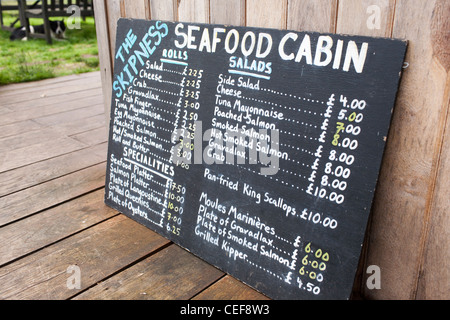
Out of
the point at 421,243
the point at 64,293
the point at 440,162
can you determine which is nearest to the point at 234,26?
the point at 440,162

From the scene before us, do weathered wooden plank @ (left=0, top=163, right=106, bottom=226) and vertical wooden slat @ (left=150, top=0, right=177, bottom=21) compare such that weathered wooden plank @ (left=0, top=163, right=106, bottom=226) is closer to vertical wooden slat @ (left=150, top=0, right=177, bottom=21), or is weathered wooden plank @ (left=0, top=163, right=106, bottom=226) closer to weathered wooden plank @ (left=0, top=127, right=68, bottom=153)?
weathered wooden plank @ (left=0, top=127, right=68, bottom=153)

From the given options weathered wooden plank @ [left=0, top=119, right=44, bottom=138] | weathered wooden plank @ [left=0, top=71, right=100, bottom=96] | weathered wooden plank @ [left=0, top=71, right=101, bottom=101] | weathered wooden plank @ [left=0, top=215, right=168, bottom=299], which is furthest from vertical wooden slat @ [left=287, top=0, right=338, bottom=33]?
weathered wooden plank @ [left=0, top=71, right=100, bottom=96]

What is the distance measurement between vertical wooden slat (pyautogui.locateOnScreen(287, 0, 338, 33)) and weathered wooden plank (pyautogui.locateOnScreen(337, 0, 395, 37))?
27 millimetres

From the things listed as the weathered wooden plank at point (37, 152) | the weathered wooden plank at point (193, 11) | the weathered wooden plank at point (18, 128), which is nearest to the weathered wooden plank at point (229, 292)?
the weathered wooden plank at point (193, 11)

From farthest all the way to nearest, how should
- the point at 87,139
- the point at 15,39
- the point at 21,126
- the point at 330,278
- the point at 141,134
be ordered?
the point at 15,39 → the point at 21,126 → the point at 87,139 → the point at 141,134 → the point at 330,278

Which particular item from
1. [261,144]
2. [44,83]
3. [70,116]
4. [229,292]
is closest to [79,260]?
[229,292]

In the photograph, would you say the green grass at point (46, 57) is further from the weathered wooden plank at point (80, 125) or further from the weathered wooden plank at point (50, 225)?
the weathered wooden plank at point (50, 225)

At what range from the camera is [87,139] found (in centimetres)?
301

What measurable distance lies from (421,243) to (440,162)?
0.84 feet

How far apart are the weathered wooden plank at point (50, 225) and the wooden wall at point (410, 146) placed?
45.3 inches

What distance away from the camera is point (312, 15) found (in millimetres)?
1363

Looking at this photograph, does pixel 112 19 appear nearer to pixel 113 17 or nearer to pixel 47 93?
pixel 113 17

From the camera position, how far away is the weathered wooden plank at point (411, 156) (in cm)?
115
